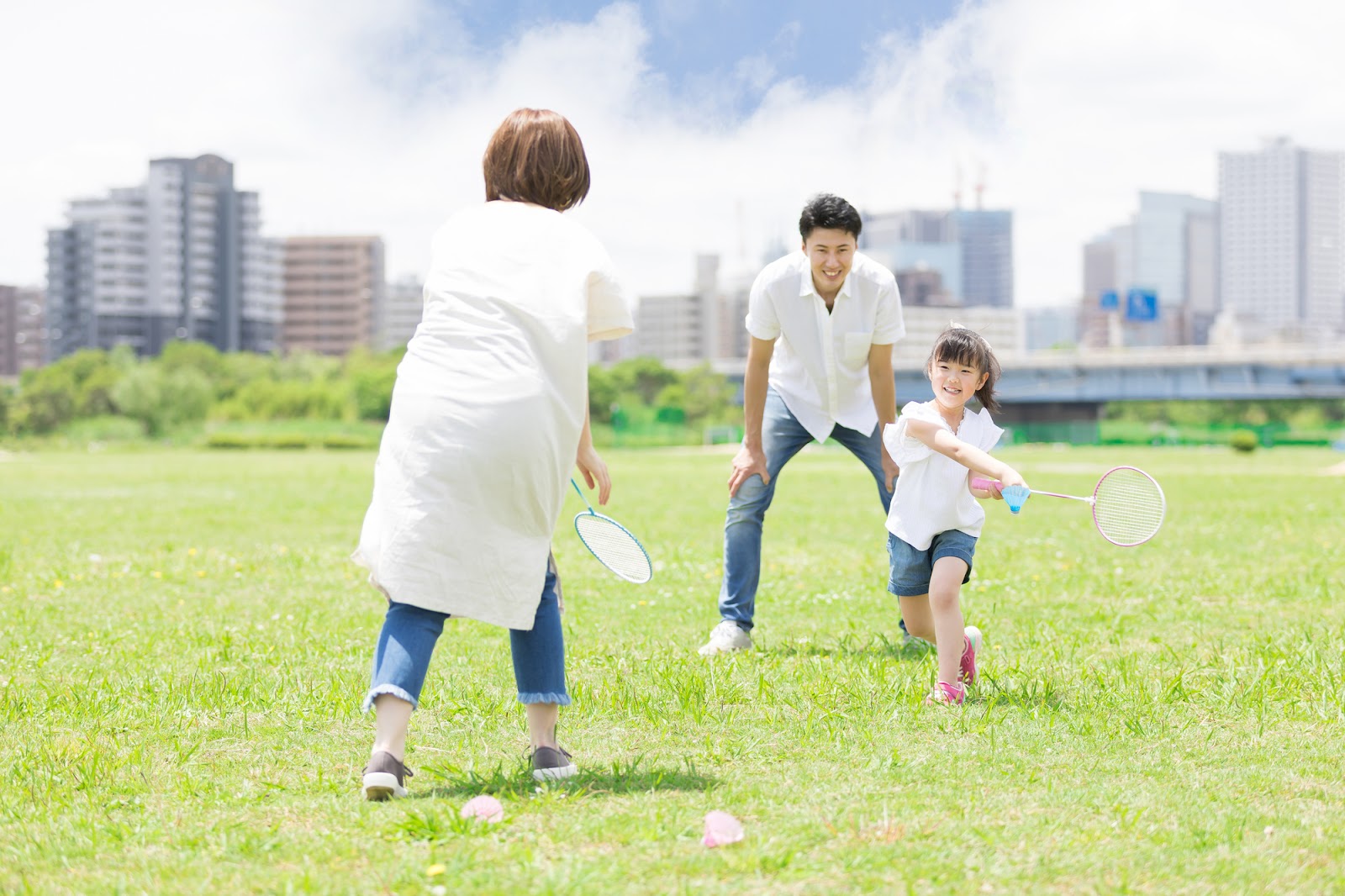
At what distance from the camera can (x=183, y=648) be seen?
679 centimetres

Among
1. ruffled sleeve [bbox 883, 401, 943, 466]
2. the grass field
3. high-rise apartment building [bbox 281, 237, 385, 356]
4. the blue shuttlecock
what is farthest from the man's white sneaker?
high-rise apartment building [bbox 281, 237, 385, 356]

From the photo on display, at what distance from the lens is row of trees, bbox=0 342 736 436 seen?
85562 millimetres

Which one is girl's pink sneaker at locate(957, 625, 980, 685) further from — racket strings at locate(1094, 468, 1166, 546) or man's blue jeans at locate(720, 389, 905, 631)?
man's blue jeans at locate(720, 389, 905, 631)

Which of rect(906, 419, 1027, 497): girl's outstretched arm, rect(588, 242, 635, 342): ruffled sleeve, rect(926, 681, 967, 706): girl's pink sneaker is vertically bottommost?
rect(926, 681, 967, 706): girl's pink sneaker

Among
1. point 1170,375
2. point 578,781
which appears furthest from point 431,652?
point 1170,375

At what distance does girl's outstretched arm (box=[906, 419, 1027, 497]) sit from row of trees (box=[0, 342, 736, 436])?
7308cm

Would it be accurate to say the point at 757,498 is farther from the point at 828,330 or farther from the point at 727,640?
the point at 828,330

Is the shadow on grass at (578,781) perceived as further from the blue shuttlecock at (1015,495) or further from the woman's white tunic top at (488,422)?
the blue shuttlecock at (1015,495)

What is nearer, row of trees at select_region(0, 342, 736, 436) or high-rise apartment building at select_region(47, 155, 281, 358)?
row of trees at select_region(0, 342, 736, 436)

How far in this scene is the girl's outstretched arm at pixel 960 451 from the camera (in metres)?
4.88

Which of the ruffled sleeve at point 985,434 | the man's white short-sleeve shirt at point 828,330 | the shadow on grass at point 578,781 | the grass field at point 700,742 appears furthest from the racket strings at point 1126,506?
the shadow on grass at point 578,781

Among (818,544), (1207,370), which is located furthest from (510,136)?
(1207,370)

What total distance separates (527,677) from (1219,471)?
29933 mm

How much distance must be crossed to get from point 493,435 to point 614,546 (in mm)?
906
